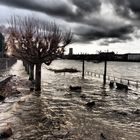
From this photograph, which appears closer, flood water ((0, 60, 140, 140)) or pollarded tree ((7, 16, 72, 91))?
flood water ((0, 60, 140, 140))

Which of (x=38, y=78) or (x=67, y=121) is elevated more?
(x=38, y=78)

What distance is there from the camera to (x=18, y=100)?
89.4 ft

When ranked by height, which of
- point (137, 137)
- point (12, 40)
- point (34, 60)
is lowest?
point (137, 137)

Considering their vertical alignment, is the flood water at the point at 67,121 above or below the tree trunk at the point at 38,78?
below

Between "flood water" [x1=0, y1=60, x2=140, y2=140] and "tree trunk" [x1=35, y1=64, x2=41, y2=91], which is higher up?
"tree trunk" [x1=35, y1=64, x2=41, y2=91]

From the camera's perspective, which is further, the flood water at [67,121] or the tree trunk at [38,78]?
the tree trunk at [38,78]

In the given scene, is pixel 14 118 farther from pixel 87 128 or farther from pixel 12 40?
pixel 12 40

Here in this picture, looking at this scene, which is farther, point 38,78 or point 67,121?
point 38,78

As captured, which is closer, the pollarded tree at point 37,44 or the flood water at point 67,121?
the flood water at point 67,121

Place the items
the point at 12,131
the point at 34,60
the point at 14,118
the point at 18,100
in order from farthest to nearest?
the point at 34,60 → the point at 18,100 → the point at 14,118 → the point at 12,131

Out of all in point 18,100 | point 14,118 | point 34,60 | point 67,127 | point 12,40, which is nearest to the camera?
point 67,127

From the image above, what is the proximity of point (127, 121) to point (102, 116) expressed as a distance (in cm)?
231

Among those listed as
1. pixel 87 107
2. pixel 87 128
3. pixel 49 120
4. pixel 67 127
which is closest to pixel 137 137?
pixel 87 128

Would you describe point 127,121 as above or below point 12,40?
below
